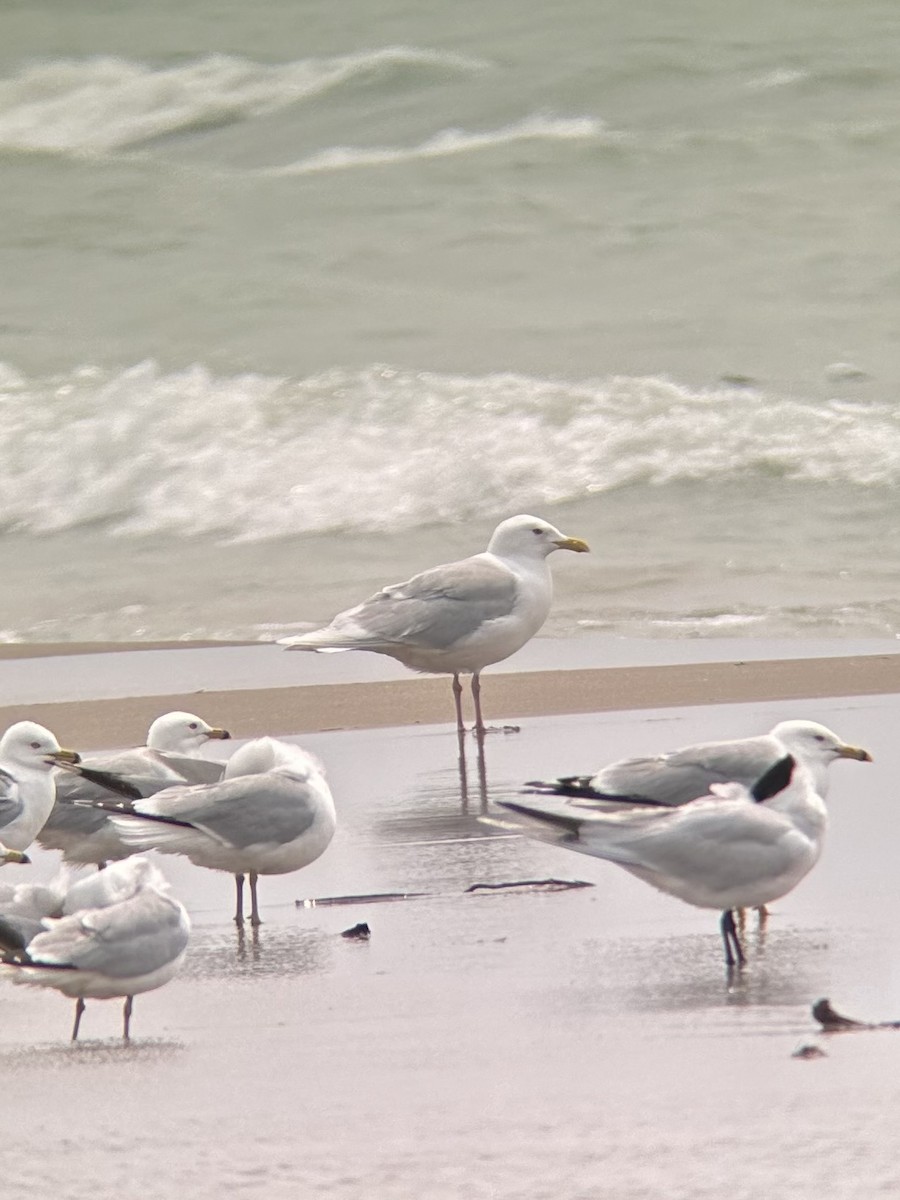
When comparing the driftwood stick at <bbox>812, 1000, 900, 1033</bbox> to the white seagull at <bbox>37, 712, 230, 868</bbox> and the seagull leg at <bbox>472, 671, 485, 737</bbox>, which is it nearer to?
the white seagull at <bbox>37, 712, 230, 868</bbox>

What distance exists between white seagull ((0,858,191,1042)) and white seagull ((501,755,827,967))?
0.96 m

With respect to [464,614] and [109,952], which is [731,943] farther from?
[464,614]

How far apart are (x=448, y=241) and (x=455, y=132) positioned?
3.05 m

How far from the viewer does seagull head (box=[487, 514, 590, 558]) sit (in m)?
10.0

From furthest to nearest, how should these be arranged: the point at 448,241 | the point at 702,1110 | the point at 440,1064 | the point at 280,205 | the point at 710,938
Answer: the point at 280,205, the point at 448,241, the point at 710,938, the point at 440,1064, the point at 702,1110

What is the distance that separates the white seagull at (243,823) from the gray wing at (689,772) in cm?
84

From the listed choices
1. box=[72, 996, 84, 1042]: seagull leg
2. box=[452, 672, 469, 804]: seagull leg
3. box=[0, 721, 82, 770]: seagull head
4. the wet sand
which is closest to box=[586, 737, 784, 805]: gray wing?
the wet sand

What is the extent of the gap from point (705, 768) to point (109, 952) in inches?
72.9

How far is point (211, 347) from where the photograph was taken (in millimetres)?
20453

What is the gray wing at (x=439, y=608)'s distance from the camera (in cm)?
969

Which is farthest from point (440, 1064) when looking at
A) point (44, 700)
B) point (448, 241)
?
point (448, 241)

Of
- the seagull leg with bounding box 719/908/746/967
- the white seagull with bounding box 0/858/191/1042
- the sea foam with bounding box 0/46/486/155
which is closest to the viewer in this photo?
the white seagull with bounding box 0/858/191/1042

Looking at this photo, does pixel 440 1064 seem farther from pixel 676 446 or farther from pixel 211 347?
pixel 211 347

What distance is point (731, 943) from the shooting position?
5465mm
